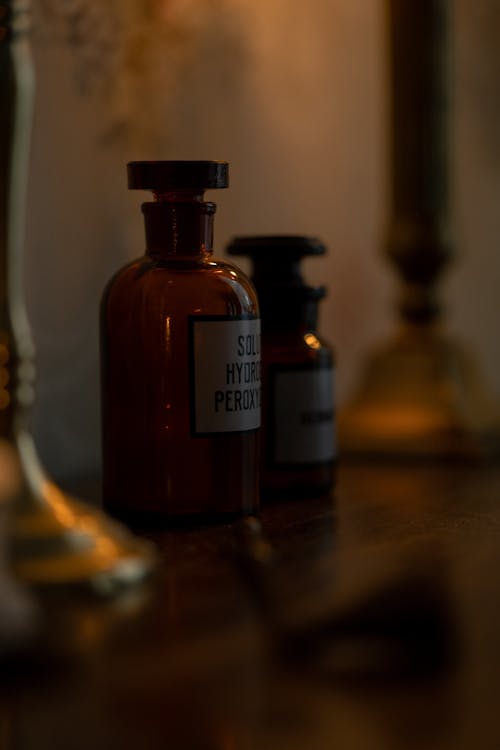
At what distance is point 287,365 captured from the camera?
2.82 ft

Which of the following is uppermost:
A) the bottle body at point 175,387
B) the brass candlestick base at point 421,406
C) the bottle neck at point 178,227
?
the bottle neck at point 178,227

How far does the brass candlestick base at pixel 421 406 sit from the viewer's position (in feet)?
3.56

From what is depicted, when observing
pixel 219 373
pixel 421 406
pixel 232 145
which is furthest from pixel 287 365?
pixel 232 145

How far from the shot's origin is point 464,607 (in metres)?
0.57

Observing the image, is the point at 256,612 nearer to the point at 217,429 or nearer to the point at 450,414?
the point at 217,429

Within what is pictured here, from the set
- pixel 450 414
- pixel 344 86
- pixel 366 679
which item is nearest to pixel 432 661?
pixel 366 679

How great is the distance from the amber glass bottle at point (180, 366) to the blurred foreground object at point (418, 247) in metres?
0.37

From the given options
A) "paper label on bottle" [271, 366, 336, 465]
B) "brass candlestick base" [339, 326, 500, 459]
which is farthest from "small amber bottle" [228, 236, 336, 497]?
"brass candlestick base" [339, 326, 500, 459]

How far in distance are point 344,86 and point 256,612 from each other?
0.96m

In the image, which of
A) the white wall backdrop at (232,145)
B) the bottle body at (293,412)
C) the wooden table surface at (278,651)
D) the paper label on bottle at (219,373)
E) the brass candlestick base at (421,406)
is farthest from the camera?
the brass candlestick base at (421,406)

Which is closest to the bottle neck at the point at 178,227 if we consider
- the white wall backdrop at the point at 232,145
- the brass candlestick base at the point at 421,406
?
the white wall backdrop at the point at 232,145

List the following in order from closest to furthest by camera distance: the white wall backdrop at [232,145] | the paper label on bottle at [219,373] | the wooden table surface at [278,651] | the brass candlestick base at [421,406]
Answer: the wooden table surface at [278,651] → the paper label on bottle at [219,373] → the white wall backdrop at [232,145] → the brass candlestick base at [421,406]

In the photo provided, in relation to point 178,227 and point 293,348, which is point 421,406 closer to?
point 293,348

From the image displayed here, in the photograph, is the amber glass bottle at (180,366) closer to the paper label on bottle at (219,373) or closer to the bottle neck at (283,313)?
the paper label on bottle at (219,373)
